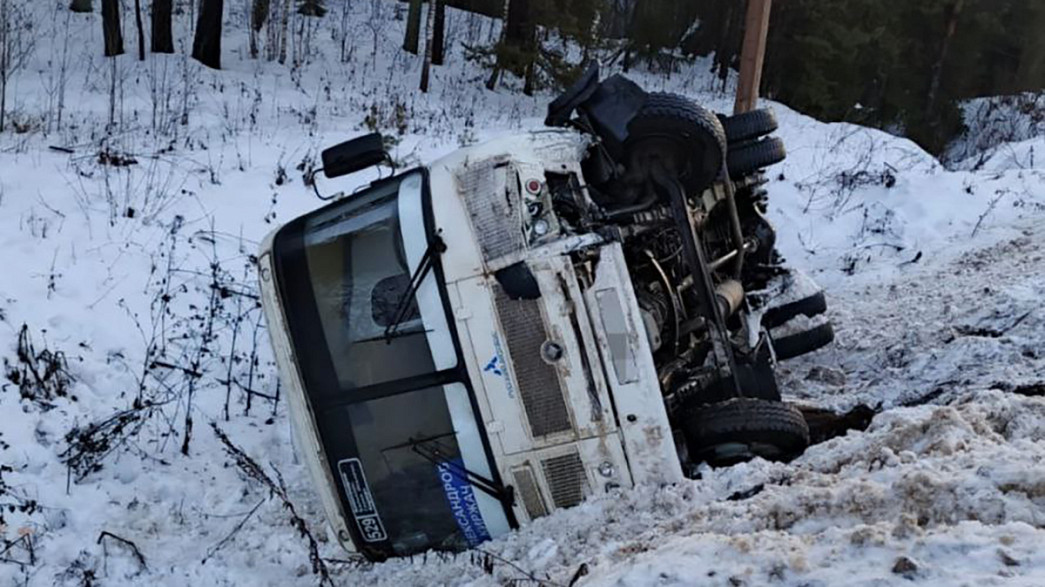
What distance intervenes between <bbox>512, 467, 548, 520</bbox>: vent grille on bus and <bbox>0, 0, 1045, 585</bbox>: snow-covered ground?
0.06 m

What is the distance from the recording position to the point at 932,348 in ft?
18.9

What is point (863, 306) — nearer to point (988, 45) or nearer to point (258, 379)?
point (258, 379)

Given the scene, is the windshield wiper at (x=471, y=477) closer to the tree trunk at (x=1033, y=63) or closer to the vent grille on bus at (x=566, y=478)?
the vent grille on bus at (x=566, y=478)

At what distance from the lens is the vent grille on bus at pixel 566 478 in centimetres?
389

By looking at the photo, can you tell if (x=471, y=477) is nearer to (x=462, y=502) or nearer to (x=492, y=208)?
(x=462, y=502)

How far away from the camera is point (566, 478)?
391cm

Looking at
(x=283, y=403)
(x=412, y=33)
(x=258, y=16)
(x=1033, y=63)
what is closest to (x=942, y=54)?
(x=1033, y=63)

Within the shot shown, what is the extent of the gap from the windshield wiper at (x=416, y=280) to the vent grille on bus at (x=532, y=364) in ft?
0.97

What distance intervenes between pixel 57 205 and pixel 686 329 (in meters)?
5.15

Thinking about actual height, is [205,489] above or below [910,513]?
above

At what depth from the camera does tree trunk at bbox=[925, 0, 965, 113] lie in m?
23.7

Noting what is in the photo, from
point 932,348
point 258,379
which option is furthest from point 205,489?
point 932,348

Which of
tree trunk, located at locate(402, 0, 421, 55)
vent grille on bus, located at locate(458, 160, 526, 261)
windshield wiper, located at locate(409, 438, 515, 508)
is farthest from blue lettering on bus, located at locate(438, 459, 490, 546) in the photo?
tree trunk, located at locate(402, 0, 421, 55)

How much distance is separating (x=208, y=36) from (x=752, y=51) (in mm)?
10236
